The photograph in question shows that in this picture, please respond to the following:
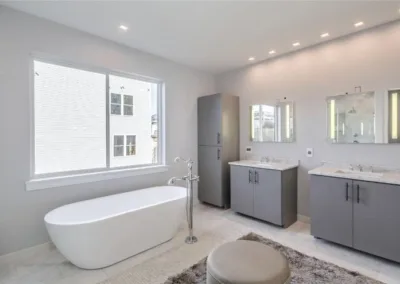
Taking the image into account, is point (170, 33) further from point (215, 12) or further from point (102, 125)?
point (102, 125)

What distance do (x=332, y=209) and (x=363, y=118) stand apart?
1251mm

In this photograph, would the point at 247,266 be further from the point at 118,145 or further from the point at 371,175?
the point at 118,145

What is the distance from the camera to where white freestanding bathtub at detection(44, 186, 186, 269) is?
6.72 ft

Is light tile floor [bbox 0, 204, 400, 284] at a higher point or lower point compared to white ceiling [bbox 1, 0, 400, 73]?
lower

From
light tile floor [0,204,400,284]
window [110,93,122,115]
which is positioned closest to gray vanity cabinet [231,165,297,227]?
light tile floor [0,204,400,284]

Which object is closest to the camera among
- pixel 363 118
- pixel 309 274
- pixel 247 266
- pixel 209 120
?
pixel 247 266

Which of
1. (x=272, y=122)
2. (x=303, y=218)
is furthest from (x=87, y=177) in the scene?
(x=303, y=218)

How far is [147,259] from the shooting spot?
2.37 m

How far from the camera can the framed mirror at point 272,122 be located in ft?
11.6

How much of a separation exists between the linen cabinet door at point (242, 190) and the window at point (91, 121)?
4.45 feet

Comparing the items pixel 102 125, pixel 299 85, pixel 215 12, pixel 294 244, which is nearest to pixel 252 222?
pixel 294 244

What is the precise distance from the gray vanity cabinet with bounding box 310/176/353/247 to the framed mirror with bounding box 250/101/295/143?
1.00 m

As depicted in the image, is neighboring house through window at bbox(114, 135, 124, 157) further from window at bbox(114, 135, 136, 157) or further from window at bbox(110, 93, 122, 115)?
window at bbox(110, 93, 122, 115)

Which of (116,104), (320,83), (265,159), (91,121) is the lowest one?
(265,159)
